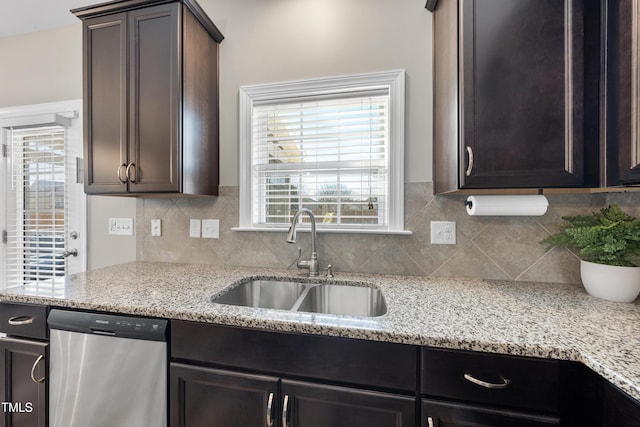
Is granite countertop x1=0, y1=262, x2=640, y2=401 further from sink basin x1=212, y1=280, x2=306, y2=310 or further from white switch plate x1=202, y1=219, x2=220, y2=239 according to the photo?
white switch plate x1=202, y1=219, x2=220, y2=239

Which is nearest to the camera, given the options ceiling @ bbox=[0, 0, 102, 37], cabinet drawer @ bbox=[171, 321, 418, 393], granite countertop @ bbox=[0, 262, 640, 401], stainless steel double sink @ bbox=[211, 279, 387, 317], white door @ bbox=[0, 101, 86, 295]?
granite countertop @ bbox=[0, 262, 640, 401]

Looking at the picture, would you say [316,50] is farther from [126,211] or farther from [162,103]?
[126,211]

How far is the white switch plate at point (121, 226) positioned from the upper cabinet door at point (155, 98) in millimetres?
583

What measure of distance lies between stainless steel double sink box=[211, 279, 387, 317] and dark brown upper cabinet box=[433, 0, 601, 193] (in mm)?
714

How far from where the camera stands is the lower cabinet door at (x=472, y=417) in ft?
2.58

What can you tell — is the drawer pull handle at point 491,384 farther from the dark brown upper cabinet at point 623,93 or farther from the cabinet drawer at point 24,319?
the cabinet drawer at point 24,319

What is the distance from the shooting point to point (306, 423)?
0.94m

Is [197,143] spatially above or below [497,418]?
above

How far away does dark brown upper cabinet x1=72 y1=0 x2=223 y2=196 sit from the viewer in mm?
1531

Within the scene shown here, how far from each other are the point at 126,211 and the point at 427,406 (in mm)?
2193

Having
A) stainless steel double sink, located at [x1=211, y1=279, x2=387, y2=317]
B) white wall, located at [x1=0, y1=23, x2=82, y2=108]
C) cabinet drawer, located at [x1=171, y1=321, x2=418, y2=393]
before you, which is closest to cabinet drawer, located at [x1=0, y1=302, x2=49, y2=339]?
cabinet drawer, located at [x1=171, y1=321, x2=418, y2=393]

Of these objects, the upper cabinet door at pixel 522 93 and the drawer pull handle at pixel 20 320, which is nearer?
the upper cabinet door at pixel 522 93

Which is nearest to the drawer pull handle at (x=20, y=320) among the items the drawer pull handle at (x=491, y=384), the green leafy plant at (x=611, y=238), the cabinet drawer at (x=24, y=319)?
the cabinet drawer at (x=24, y=319)

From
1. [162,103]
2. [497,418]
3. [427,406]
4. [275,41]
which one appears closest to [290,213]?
[162,103]
